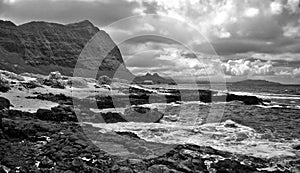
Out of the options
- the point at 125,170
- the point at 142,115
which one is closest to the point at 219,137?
the point at 142,115

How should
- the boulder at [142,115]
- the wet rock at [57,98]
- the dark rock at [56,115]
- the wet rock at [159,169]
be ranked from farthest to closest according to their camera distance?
1. the wet rock at [57,98]
2. the boulder at [142,115]
3. the dark rock at [56,115]
4. the wet rock at [159,169]

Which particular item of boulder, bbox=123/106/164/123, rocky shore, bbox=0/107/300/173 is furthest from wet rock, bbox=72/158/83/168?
boulder, bbox=123/106/164/123

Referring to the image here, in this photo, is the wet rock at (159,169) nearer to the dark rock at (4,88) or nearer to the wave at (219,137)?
the wave at (219,137)

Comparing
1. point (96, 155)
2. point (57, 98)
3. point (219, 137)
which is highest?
point (57, 98)

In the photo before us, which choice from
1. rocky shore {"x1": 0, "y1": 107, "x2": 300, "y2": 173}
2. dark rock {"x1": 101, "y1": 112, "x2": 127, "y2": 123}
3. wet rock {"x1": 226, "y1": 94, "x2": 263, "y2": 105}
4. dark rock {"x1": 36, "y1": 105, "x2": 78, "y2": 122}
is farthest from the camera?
wet rock {"x1": 226, "y1": 94, "x2": 263, "y2": 105}

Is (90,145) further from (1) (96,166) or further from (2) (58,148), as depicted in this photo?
(1) (96,166)

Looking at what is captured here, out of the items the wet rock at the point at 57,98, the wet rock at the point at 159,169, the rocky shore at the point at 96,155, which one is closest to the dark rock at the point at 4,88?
the wet rock at the point at 57,98

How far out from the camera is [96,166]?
601 inches

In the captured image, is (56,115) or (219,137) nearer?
(219,137)

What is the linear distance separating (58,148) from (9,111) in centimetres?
1130

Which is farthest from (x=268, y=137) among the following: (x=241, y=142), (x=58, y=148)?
(x=58, y=148)

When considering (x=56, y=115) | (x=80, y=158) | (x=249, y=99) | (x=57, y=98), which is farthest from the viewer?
(x=249, y=99)

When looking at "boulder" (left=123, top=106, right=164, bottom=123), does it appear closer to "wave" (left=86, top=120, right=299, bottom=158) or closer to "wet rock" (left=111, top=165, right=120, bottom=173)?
"wave" (left=86, top=120, right=299, bottom=158)

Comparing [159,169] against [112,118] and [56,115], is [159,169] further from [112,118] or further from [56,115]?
[112,118]
